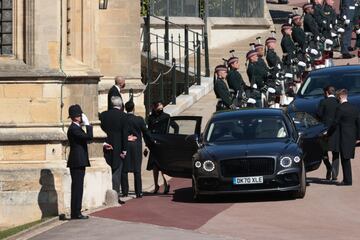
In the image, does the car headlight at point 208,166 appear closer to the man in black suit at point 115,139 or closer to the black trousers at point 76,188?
the man in black suit at point 115,139

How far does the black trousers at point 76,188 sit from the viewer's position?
2522cm

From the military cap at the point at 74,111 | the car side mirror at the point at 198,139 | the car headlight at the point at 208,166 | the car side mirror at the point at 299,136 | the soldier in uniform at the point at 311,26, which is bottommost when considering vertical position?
the car headlight at the point at 208,166

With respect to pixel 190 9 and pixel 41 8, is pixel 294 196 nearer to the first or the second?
pixel 41 8

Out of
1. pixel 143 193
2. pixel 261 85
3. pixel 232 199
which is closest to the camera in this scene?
pixel 232 199

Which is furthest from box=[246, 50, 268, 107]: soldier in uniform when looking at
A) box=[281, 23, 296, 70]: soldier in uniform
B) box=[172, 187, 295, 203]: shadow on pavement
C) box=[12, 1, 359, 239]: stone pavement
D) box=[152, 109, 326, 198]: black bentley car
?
box=[12, 1, 359, 239]: stone pavement

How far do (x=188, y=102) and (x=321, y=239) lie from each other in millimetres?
17907

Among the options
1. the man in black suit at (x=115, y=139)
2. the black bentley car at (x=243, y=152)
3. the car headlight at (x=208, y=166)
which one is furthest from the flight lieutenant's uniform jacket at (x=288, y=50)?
the car headlight at (x=208, y=166)

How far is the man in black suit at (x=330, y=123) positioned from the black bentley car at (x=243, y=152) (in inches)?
8.9

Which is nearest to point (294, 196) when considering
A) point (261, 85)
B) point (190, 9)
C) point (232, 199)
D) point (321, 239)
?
point (232, 199)

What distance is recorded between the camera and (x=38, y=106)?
27.0 m

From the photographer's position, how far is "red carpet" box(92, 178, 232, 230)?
81.0ft

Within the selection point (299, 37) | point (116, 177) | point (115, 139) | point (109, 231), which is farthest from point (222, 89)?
point (109, 231)

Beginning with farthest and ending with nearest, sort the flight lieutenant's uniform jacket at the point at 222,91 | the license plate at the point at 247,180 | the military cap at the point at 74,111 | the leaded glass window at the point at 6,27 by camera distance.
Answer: the flight lieutenant's uniform jacket at the point at 222,91
the leaded glass window at the point at 6,27
the license plate at the point at 247,180
the military cap at the point at 74,111

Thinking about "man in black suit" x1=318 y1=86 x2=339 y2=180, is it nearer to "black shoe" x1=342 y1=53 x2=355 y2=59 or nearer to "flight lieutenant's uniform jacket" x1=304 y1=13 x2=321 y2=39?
"flight lieutenant's uniform jacket" x1=304 y1=13 x2=321 y2=39
